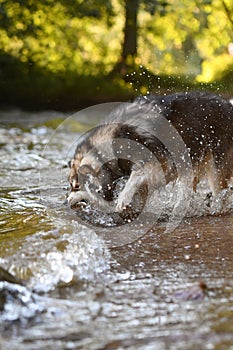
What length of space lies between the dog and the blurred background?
8363 millimetres

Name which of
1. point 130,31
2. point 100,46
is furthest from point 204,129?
point 100,46

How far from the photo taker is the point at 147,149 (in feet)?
16.7

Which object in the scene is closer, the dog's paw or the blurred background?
the dog's paw

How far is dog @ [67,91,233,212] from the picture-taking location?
201 inches

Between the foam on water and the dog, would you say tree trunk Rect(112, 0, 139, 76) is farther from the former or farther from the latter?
the foam on water

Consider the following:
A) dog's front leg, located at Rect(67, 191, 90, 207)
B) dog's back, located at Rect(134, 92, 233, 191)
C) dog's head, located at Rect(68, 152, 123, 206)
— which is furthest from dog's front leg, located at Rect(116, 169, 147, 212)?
dog's back, located at Rect(134, 92, 233, 191)

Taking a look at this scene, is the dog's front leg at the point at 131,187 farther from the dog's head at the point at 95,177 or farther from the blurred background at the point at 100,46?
the blurred background at the point at 100,46

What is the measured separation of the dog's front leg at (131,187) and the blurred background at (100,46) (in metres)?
8.88

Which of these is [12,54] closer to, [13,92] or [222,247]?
[13,92]

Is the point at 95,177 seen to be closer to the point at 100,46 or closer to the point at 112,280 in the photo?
the point at 112,280

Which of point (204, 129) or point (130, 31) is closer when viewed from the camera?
point (204, 129)

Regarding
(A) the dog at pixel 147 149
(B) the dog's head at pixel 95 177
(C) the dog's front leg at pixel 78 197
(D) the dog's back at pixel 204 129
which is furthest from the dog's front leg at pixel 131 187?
(D) the dog's back at pixel 204 129

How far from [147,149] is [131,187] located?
12.4 inches

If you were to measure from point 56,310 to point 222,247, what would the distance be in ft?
4.97
